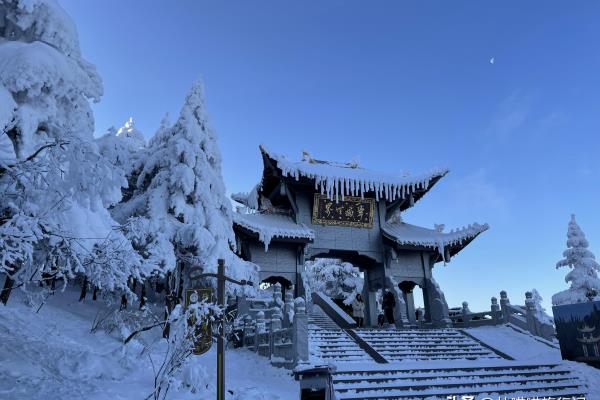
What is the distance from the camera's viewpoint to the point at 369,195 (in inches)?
906

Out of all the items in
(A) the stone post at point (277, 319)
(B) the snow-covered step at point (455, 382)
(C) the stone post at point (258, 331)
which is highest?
(A) the stone post at point (277, 319)

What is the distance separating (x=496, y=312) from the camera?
18.1 meters

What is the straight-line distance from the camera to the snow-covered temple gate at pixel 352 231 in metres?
20.2

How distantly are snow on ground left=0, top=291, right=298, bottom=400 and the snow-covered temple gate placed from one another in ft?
27.7

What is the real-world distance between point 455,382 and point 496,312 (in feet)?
30.6

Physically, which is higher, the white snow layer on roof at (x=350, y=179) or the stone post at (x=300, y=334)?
the white snow layer on roof at (x=350, y=179)

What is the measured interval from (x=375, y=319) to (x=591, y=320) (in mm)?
12297

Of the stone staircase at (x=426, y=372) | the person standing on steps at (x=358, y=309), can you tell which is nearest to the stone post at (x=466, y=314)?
the stone staircase at (x=426, y=372)

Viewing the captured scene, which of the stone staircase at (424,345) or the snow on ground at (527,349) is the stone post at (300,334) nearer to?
the stone staircase at (424,345)

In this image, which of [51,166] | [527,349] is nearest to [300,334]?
[51,166]

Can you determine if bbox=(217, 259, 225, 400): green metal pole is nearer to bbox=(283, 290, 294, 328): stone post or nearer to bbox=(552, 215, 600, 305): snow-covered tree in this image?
bbox=(283, 290, 294, 328): stone post

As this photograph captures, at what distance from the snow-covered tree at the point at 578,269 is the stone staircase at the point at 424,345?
11.4 m

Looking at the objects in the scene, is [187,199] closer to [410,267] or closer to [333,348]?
[333,348]

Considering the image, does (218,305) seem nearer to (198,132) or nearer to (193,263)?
(193,263)
